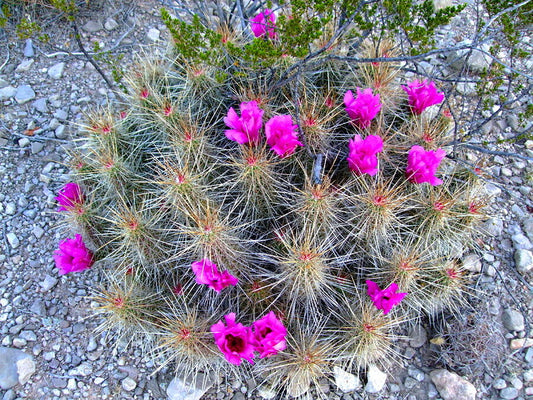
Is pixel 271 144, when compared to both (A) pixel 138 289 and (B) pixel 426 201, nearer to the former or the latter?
(B) pixel 426 201

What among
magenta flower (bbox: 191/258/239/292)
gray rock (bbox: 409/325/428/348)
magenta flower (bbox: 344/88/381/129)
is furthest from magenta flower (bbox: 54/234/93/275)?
gray rock (bbox: 409/325/428/348)

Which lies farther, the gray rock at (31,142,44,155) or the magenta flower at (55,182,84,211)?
the gray rock at (31,142,44,155)

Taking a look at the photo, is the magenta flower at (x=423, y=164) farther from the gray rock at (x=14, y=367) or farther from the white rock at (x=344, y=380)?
the gray rock at (x=14, y=367)

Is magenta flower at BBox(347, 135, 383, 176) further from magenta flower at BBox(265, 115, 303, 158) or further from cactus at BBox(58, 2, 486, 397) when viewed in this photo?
magenta flower at BBox(265, 115, 303, 158)

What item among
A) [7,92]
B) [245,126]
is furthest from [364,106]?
[7,92]

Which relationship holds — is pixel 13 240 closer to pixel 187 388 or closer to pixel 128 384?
pixel 128 384

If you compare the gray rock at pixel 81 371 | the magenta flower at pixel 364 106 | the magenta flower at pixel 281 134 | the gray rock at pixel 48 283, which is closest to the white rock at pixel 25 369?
the gray rock at pixel 81 371
